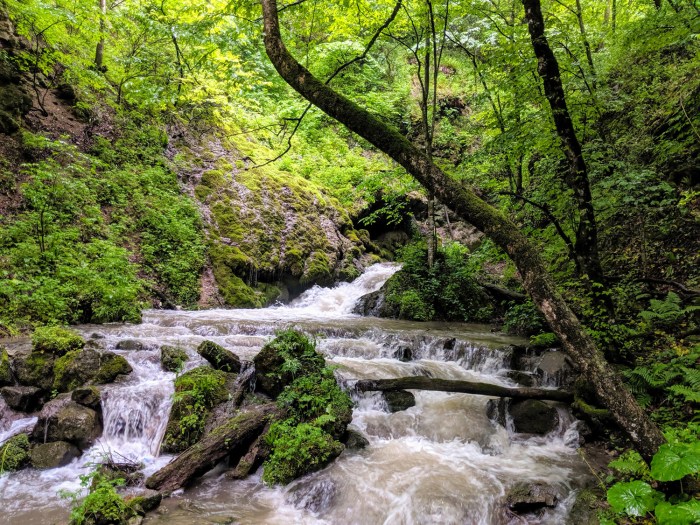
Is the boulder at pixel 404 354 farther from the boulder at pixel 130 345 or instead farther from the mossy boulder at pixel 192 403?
the boulder at pixel 130 345

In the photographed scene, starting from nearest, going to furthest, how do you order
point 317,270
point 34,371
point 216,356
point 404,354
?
point 34,371
point 216,356
point 404,354
point 317,270

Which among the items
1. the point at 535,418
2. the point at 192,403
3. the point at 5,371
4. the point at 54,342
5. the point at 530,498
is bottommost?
the point at 530,498

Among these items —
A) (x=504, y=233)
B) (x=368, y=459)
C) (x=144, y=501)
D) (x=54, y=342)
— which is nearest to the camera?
(x=504, y=233)

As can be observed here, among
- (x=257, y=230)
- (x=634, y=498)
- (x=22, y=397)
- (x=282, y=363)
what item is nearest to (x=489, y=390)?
(x=634, y=498)

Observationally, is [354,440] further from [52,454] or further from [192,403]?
[52,454]

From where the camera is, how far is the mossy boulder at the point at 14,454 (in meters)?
4.50

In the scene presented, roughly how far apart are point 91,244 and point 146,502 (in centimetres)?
721

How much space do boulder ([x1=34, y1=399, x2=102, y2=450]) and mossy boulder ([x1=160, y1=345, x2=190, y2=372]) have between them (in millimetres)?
1385

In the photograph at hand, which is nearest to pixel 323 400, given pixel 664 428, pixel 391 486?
pixel 391 486

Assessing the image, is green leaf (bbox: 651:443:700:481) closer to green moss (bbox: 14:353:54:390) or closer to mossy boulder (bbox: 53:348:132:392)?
mossy boulder (bbox: 53:348:132:392)

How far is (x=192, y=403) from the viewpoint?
535cm

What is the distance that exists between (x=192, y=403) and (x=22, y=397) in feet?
7.49

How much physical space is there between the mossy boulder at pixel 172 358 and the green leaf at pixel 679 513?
19.9ft

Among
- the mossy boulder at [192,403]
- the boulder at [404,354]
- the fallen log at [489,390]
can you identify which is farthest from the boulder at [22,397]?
the boulder at [404,354]
